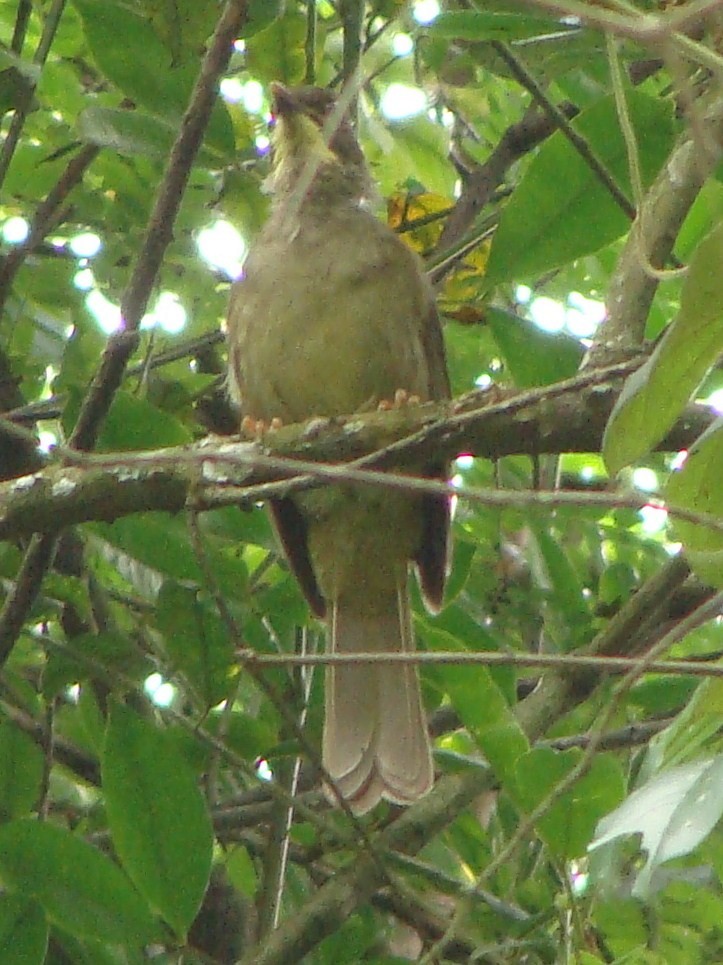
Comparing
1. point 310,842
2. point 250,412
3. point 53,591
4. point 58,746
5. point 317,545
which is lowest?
point 310,842

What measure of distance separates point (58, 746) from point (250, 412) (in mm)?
1013

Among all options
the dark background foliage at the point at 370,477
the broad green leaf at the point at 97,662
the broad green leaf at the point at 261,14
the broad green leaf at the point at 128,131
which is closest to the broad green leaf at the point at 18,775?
the dark background foliage at the point at 370,477

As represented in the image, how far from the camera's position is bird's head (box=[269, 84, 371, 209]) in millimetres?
3922

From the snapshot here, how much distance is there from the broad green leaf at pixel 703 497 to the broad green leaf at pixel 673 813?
0.73 feet

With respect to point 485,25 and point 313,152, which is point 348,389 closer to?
point 313,152

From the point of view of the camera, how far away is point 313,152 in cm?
394

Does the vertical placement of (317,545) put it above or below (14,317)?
below

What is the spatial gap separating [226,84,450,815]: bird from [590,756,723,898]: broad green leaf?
5.79 ft

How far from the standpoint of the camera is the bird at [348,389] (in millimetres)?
3633

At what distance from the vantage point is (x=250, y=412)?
391cm

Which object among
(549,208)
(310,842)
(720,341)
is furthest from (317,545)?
(720,341)

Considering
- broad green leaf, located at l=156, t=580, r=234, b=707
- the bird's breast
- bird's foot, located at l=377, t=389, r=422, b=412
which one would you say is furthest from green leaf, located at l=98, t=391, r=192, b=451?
the bird's breast

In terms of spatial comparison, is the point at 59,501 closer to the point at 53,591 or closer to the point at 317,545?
the point at 53,591

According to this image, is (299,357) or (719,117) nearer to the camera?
(719,117)
